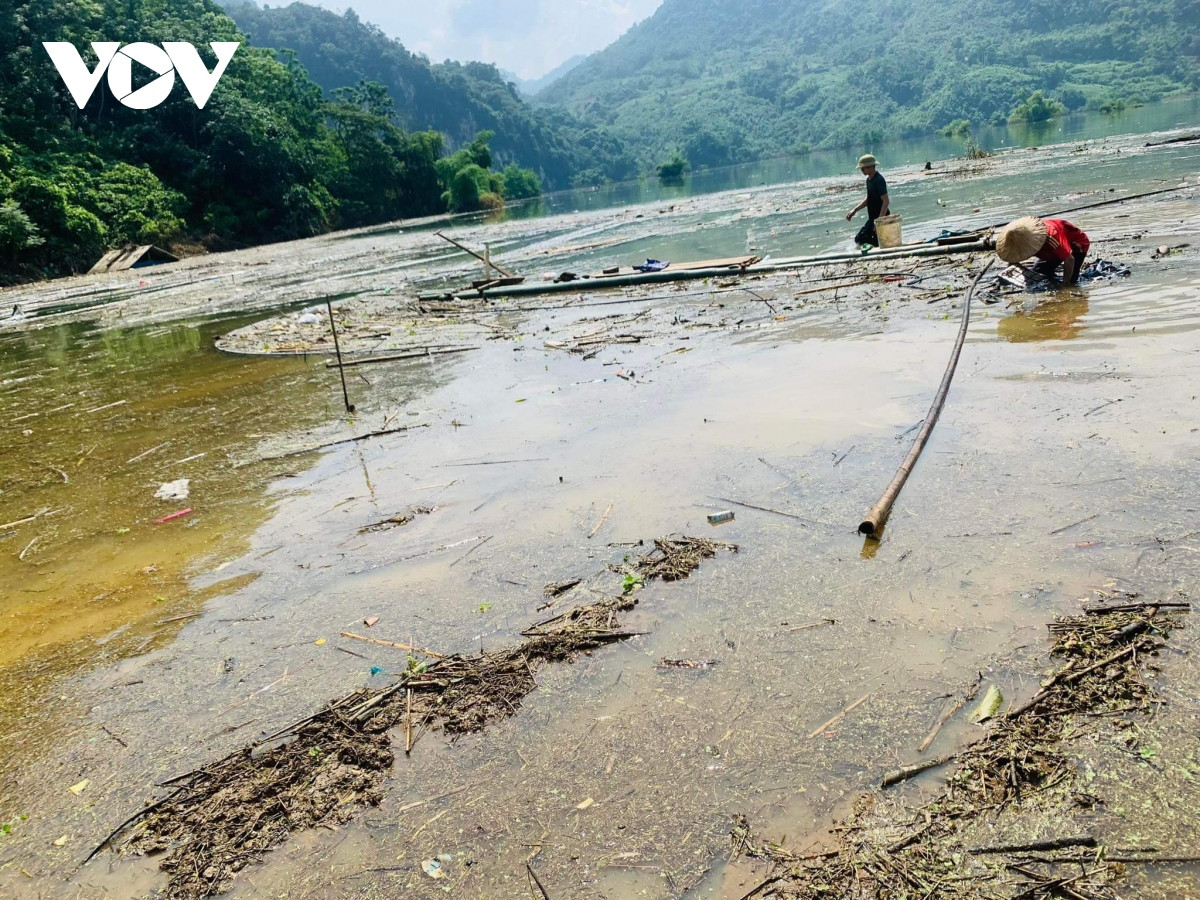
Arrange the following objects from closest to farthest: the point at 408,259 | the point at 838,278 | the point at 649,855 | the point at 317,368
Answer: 1. the point at 649,855
2. the point at 317,368
3. the point at 838,278
4. the point at 408,259

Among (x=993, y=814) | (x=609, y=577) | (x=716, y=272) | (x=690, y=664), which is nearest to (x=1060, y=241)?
(x=716, y=272)

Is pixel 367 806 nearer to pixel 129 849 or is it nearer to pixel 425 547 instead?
pixel 129 849

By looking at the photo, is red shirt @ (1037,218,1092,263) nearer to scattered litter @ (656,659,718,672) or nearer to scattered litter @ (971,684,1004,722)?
scattered litter @ (971,684,1004,722)

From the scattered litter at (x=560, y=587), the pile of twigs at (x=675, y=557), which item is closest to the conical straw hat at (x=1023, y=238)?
the pile of twigs at (x=675, y=557)

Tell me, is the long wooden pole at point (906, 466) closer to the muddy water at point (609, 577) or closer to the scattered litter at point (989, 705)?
the muddy water at point (609, 577)

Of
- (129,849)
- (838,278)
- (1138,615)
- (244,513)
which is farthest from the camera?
(838,278)

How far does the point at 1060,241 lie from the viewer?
899cm

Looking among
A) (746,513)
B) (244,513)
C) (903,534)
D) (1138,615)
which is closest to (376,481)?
(244,513)

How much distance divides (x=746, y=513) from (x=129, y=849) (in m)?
3.50

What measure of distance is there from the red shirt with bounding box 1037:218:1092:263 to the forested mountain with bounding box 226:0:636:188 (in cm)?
18581

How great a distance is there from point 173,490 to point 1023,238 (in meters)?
9.54

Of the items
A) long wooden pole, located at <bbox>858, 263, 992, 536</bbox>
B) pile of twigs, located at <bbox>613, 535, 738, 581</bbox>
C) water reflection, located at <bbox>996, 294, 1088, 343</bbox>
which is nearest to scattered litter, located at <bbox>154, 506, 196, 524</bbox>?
pile of twigs, located at <bbox>613, 535, 738, 581</bbox>

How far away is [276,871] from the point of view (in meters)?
2.54

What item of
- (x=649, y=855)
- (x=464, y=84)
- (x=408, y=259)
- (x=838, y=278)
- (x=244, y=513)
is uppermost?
(x=464, y=84)
